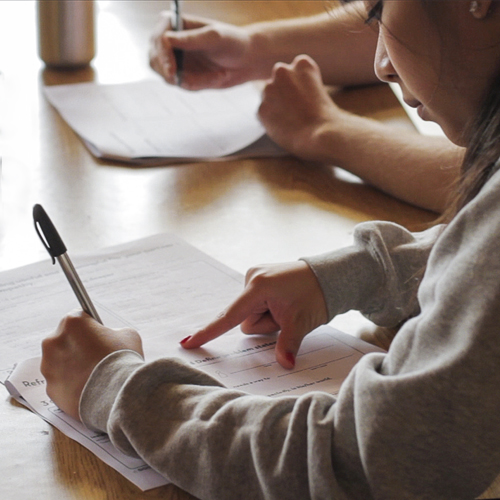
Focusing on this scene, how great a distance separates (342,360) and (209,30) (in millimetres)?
906

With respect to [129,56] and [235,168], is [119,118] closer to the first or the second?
[235,168]

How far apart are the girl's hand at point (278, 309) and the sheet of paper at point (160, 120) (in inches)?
18.4

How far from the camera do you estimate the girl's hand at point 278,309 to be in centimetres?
78

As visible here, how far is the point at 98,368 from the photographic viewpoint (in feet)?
2.16

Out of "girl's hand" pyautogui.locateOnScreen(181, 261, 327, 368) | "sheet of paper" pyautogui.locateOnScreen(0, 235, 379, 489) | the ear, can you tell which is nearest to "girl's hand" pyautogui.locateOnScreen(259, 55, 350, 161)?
"sheet of paper" pyautogui.locateOnScreen(0, 235, 379, 489)

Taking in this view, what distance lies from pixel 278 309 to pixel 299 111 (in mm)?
Result: 576

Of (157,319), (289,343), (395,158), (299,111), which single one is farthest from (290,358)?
(299,111)

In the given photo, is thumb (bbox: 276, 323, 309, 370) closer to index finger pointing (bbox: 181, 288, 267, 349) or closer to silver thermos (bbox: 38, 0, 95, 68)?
index finger pointing (bbox: 181, 288, 267, 349)

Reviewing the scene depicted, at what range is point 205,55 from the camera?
60.0 inches

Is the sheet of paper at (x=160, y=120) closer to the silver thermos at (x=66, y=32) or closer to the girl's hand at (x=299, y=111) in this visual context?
the girl's hand at (x=299, y=111)

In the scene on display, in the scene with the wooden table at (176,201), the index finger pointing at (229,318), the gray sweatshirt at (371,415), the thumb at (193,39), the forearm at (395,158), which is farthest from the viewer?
the thumb at (193,39)

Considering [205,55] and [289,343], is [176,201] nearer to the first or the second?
[289,343]

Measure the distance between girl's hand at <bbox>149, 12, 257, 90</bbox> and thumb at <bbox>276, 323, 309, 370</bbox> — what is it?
31.4 inches

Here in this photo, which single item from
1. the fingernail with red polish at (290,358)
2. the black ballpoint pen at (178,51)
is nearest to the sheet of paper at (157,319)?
the fingernail with red polish at (290,358)
